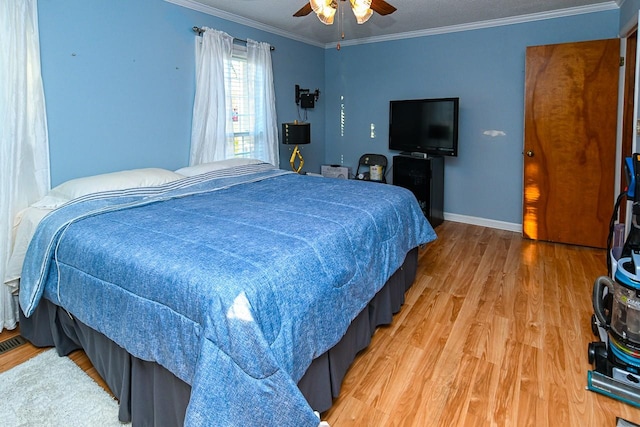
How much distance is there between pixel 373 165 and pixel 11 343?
423 cm

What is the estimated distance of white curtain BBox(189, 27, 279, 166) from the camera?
373cm

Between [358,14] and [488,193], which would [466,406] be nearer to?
[358,14]

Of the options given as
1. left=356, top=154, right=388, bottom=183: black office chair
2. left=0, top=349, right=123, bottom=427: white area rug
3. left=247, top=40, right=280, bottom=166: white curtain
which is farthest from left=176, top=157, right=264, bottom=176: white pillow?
left=356, top=154, right=388, bottom=183: black office chair

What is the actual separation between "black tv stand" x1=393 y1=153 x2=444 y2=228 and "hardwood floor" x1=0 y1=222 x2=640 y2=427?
1254 millimetres

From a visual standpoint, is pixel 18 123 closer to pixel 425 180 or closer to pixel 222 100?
pixel 222 100

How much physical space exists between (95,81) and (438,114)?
11.5 ft

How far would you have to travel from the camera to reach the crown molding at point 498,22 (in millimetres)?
3818

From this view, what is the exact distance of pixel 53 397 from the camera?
1.88m

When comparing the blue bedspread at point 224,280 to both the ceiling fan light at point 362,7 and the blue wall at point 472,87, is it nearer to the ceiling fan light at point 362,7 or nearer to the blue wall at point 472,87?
the ceiling fan light at point 362,7

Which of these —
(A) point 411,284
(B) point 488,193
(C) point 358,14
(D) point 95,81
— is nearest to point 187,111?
(D) point 95,81

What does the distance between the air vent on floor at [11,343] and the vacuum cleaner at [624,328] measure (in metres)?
3.15

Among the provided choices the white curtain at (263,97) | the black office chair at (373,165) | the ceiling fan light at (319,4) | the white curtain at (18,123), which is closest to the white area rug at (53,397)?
the white curtain at (18,123)

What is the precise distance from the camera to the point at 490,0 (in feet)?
12.0

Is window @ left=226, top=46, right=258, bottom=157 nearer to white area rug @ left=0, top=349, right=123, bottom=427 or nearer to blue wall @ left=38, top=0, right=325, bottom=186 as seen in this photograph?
blue wall @ left=38, top=0, right=325, bottom=186
